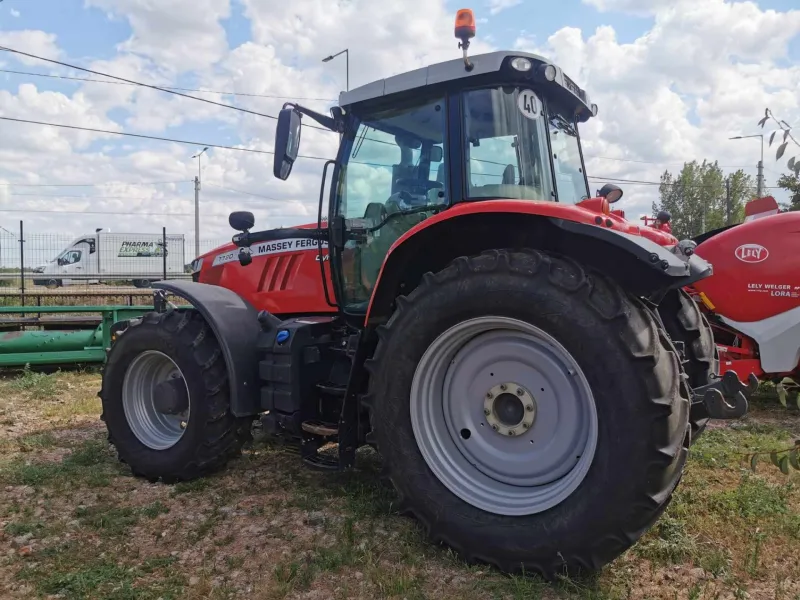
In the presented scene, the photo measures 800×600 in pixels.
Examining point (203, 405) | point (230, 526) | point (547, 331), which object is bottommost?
point (230, 526)

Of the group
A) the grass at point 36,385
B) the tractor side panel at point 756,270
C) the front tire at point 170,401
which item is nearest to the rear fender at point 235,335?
the front tire at point 170,401

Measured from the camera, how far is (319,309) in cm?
438

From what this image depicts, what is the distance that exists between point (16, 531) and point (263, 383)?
1513mm

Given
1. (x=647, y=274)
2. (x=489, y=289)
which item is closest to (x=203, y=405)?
(x=489, y=289)

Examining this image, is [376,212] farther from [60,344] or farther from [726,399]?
[60,344]

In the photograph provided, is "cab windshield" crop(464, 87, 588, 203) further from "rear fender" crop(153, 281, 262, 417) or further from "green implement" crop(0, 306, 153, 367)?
"green implement" crop(0, 306, 153, 367)

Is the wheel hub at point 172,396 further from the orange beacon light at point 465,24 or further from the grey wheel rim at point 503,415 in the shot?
the orange beacon light at point 465,24

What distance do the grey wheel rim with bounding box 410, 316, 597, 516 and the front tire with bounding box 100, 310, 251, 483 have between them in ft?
5.01

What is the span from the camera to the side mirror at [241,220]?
4.43 meters

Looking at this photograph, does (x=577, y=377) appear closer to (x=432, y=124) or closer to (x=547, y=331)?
(x=547, y=331)

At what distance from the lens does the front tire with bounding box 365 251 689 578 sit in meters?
2.52

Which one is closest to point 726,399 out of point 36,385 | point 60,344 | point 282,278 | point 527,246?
point 527,246

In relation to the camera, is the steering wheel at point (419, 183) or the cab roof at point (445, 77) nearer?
the cab roof at point (445, 77)

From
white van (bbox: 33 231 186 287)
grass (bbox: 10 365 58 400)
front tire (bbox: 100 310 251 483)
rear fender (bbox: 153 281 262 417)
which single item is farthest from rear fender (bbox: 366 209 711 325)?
white van (bbox: 33 231 186 287)
